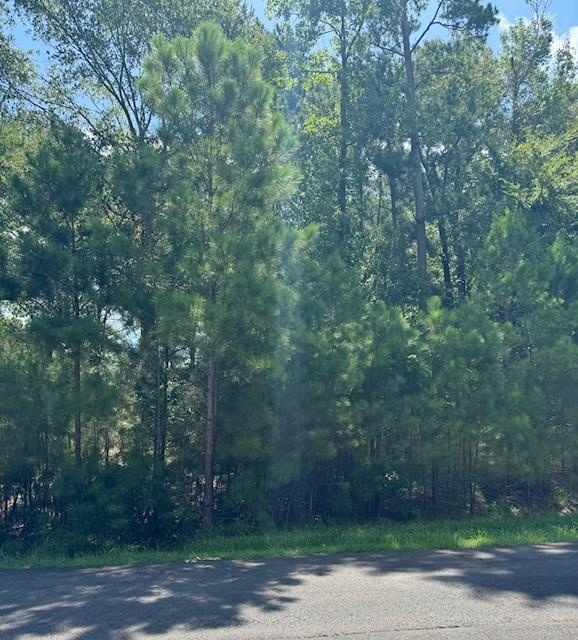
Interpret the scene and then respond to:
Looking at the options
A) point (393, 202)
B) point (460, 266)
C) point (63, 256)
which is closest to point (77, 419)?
point (63, 256)

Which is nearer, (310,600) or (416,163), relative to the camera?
(310,600)

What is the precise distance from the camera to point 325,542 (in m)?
9.20

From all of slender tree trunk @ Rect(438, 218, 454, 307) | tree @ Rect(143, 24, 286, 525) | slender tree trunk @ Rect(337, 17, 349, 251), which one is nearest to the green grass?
tree @ Rect(143, 24, 286, 525)

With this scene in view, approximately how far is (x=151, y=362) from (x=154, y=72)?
4.88m

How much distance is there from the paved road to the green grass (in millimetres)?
630

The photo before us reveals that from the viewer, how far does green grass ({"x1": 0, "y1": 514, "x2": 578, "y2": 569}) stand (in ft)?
27.7

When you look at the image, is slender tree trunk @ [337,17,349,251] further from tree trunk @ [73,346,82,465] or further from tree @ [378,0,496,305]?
tree trunk @ [73,346,82,465]

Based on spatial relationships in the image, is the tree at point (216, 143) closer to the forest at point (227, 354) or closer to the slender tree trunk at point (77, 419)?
the forest at point (227, 354)

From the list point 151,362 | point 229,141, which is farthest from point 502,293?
point 151,362

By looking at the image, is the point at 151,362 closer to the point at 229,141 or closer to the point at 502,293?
the point at 229,141

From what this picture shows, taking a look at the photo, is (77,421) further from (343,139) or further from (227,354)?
(343,139)

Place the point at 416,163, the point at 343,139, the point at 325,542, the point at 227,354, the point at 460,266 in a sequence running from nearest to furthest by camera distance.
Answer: the point at 325,542, the point at 227,354, the point at 343,139, the point at 416,163, the point at 460,266

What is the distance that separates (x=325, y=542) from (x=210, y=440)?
8.39 ft

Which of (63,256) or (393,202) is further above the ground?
(393,202)
